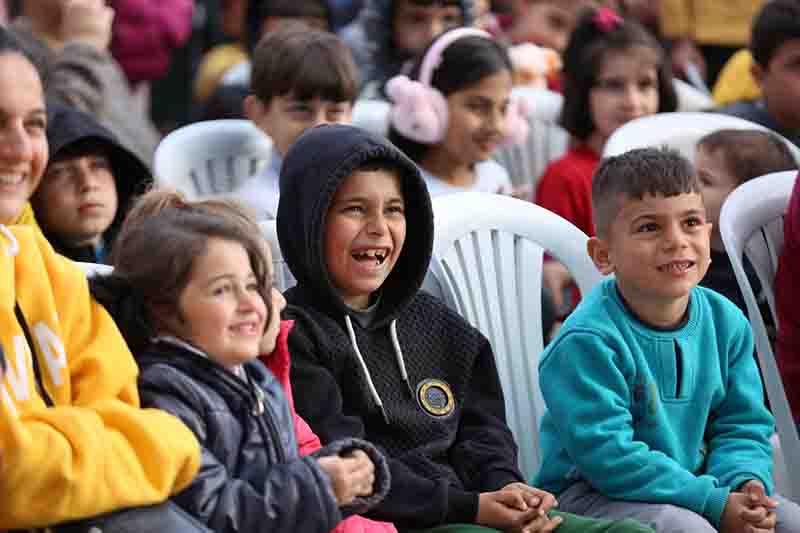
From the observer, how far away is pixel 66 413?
237 cm

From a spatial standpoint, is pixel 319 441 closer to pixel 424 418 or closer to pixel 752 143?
pixel 424 418

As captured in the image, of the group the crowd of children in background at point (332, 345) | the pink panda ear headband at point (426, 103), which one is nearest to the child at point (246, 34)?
the pink panda ear headband at point (426, 103)

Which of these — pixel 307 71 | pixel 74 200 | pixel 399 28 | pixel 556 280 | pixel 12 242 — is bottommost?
pixel 556 280

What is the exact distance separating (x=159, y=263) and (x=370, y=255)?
27.3 inches

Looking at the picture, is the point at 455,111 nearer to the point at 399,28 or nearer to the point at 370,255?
the point at 399,28

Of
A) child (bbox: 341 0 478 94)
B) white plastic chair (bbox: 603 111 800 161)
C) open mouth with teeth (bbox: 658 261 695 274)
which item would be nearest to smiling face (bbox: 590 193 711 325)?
open mouth with teeth (bbox: 658 261 695 274)

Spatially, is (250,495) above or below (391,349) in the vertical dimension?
below

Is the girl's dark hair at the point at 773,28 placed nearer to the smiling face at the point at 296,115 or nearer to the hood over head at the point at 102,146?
the smiling face at the point at 296,115

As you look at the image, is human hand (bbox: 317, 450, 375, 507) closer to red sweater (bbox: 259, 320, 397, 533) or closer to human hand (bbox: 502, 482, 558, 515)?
red sweater (bbox: 259, 320, 397, 533)

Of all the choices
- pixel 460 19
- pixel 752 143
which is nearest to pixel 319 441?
pixel 752 143

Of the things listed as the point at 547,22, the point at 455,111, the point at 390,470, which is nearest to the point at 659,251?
the point at 390,470

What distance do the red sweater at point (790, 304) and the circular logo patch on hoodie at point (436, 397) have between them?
3.25ft

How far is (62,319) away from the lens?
2520 mm

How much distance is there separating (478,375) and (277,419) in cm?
75
